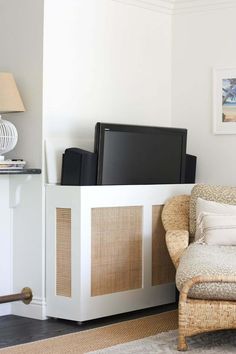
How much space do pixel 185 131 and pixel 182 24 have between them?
2.95 ft

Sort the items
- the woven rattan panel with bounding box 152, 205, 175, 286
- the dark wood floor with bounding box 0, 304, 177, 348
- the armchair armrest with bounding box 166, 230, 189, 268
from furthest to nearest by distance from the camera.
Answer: the woven rattan panel with bounding box 152, 205, 175, 286 < the armchair armrest with bounding box 166, 230, 189, 268 < the dark wood floor with bounding box 0, 304, 177, 348

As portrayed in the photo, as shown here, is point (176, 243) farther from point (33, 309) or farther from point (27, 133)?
point (27, 133)

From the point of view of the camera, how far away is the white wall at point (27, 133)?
181 inches

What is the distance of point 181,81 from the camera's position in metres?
5.54

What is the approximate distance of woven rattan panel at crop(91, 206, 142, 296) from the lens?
4520mm

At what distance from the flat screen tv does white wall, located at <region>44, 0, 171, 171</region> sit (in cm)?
28

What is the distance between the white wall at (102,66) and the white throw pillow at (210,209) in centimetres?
87

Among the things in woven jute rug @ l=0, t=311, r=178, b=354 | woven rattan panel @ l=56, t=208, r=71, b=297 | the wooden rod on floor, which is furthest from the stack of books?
woven jute rug @ l=0, t=311, r=178, b=354

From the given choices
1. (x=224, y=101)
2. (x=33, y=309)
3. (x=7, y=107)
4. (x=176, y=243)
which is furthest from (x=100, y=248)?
(x=224, y=101)

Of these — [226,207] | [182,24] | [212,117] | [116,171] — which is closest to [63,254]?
[116,171]

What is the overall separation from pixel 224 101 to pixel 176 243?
1383 millimetres

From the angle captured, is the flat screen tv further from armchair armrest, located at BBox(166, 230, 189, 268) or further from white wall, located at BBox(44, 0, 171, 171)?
armchair armrest, located at BBox(166, 230, 189, 268)

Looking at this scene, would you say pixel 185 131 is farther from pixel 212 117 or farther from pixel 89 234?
pixel 89 234

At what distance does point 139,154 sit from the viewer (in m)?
4.92
